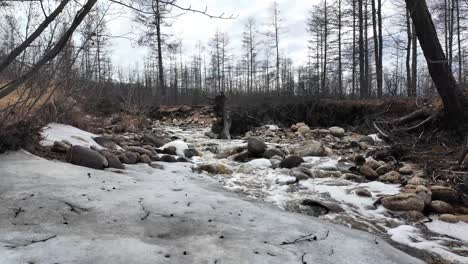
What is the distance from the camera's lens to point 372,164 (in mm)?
5750

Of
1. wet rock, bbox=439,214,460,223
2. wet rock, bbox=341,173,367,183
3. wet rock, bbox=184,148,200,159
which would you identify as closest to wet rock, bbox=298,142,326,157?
wet rock, bbox=341,173,367,183

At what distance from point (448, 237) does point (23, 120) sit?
207 inches

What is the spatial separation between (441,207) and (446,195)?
0.99ft

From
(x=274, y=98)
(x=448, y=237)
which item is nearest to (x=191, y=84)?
(x=274, y=98)

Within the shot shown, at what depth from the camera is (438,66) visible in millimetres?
6320

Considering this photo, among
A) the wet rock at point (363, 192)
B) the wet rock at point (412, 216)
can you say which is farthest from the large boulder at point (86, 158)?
the wet rock at point (412, 216)

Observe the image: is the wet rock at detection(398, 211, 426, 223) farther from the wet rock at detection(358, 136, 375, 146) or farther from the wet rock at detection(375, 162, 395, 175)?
the wet rock at detection(358, 136, 375, 146)

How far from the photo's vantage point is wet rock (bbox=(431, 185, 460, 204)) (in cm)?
400

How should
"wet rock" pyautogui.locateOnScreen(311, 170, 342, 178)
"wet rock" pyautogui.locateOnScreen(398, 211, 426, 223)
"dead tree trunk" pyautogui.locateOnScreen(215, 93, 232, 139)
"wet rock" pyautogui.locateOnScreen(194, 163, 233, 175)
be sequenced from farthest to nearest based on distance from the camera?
"dead tree trunk" pyautogui.locateOnScreen(215, 93, 232, 139), "wet rock" pyautogui.locateOnScreen(194, 163, 233, 175), "wet rock" pyautogui.locateOnScreen(311, 170, 342, 178), "wet rock" pyautogui.locateOnScreen(398, 211, 426, 223)

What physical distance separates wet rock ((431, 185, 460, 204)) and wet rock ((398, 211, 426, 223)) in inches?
20.3

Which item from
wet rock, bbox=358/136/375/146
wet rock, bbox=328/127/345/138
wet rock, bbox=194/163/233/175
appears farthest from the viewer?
wet rock, bbox=328/127/345/138

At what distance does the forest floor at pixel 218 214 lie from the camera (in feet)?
7.09

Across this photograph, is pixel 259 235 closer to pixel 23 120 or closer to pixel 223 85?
pixel 23 120

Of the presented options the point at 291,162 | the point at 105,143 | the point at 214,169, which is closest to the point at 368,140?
the point at 291,162
